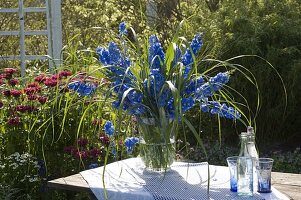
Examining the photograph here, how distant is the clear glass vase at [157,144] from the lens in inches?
108

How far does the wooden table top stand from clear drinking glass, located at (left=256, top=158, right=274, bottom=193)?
9 cm

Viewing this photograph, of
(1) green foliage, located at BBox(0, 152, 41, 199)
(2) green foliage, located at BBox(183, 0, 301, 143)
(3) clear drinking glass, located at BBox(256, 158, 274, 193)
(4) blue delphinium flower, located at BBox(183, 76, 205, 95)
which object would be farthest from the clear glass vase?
(2) green foliage, located at BBox(183, 0, 301, 143)

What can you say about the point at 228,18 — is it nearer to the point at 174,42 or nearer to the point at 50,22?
the point at 50,22

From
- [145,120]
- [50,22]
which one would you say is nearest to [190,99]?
[145,120]

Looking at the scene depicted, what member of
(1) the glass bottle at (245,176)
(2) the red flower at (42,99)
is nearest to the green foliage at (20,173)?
(2) the red flower at (42,99)

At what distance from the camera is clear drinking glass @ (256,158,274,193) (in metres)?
2.50

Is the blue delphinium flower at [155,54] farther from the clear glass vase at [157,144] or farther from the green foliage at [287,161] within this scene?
the green foliage at [287,161]

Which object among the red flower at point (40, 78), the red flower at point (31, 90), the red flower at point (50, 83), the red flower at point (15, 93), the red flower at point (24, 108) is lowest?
the red flower at point (24, 108)

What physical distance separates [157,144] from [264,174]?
46 cm

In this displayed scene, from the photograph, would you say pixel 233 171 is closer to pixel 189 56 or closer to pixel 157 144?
pixel 157 144

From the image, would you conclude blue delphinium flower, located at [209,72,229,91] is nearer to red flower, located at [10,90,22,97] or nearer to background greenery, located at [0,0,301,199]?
red flower, located at [10,90,22,97]

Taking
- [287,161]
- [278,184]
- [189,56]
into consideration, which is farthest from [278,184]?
[287,161]

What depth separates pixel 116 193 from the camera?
8.54ft

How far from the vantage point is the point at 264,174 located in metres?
2.51
